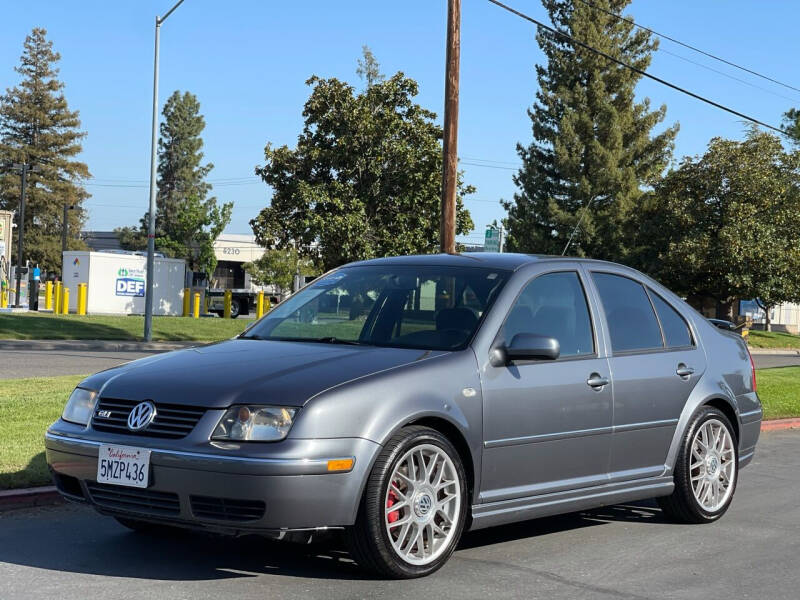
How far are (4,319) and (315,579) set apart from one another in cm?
2751

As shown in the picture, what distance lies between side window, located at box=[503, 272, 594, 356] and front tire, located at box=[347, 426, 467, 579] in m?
0.93

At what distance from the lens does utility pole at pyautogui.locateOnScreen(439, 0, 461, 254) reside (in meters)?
17.6

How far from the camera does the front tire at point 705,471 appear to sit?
6.83 meters

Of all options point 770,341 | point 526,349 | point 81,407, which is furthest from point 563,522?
point 770,341

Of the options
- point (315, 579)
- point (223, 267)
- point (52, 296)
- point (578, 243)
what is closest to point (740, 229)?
point (578, 243)

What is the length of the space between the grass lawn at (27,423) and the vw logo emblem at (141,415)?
239 cm

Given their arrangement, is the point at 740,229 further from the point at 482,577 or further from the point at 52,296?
the point at 482,577

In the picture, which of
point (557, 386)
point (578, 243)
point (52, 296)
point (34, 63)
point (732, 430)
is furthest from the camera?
point (34, 63)

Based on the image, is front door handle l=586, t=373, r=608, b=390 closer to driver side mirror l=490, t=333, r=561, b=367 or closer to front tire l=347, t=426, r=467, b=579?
driver side mirror l=490, t=333, r=561, b=367

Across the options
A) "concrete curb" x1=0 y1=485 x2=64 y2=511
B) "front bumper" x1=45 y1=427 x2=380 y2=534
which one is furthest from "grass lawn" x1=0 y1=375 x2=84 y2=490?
"front bumper" x1=45 y1=427 x2=380 y2=534

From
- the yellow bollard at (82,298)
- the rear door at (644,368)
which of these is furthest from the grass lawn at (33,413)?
the yellow bollard at (82,298)

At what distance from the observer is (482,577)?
5.35 m

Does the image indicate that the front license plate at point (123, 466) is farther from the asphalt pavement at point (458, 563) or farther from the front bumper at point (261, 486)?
the asphalt pavement at point (458, 563)

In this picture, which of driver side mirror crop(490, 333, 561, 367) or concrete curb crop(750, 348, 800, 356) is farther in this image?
concrete curb crop(750, 348, 800, 356)
